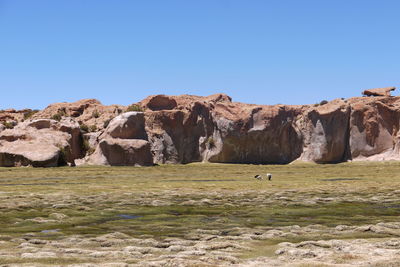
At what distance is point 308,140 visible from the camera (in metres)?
90.1

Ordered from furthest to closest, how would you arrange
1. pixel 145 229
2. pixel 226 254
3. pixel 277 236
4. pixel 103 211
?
pixel 103 211 → pixel 145 229 → pixel 277 236 → pixel 226 254

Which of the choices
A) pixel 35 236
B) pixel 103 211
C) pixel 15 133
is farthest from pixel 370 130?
pixel 35 236

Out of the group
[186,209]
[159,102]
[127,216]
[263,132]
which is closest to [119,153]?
[159,102]

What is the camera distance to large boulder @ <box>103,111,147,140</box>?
254 feet

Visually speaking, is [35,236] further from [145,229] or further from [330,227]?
[330,227]

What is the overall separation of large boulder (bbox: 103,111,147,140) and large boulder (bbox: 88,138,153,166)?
2.24 meters

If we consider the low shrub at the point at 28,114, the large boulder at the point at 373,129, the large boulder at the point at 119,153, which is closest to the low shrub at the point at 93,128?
the large boulder at the point at 119,153

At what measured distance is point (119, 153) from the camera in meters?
74.2

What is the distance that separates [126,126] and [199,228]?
→ 61370mm

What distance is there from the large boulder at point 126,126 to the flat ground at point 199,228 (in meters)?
46.3

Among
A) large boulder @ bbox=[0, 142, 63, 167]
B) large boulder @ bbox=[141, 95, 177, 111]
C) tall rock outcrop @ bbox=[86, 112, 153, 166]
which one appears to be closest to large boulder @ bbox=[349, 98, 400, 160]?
large boulder @ bbox=[141, 95, 177, 111]

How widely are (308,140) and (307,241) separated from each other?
77087mm

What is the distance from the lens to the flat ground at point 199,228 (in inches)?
492

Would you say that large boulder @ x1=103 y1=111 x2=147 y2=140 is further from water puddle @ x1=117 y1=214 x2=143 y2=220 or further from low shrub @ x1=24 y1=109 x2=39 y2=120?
water puddle @ x1=117 y1=214 x2=143 y2=220
